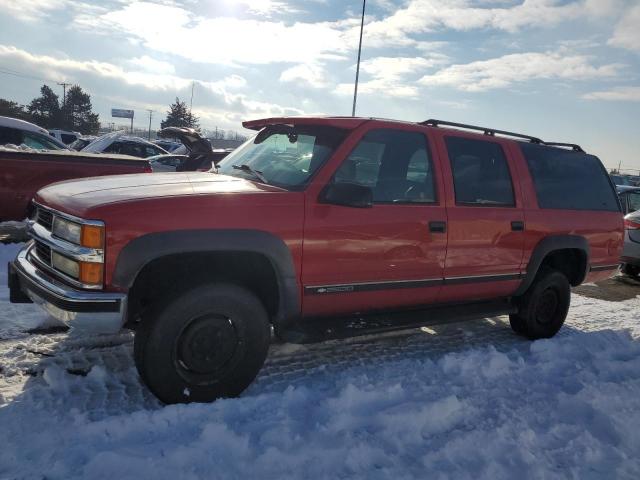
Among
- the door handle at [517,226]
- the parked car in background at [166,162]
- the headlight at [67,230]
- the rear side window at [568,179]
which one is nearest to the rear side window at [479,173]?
the door handle at [517,226]

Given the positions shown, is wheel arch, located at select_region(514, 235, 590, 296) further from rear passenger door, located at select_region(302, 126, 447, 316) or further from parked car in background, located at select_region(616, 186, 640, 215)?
parked car in background, located at select_region(616, 186, 640, 215)

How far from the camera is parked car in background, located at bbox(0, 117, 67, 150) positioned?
34.1 feet

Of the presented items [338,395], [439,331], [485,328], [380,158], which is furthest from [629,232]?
[338,395]

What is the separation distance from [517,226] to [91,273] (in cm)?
347

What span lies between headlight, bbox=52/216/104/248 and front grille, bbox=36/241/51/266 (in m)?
0.26

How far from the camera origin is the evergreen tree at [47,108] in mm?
61125

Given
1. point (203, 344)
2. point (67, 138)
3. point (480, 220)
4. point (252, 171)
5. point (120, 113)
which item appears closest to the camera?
point (203, 344)

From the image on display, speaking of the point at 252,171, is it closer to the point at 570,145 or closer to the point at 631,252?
the point at 570,145

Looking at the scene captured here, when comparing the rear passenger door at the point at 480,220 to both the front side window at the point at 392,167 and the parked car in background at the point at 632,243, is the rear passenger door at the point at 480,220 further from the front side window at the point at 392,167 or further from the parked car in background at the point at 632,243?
the parked car in background at the point at 632,243

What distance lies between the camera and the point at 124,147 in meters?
15.7

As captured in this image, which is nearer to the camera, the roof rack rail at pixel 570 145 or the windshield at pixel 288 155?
the windshield at pixel 288 155

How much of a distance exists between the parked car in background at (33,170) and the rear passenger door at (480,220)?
5.30 meters

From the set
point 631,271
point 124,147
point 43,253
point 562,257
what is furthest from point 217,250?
point 124,147

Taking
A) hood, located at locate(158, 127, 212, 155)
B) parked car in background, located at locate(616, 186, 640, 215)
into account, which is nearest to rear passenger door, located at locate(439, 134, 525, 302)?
hood, located at locate(158, 127, 212, 155)
